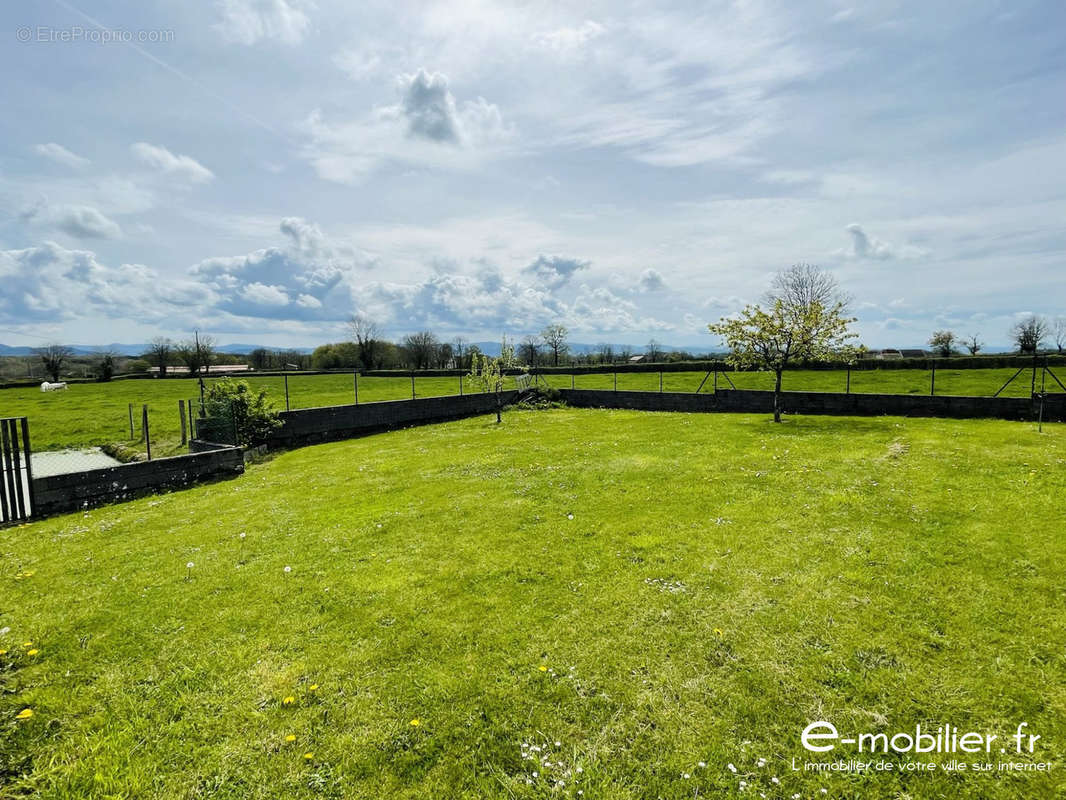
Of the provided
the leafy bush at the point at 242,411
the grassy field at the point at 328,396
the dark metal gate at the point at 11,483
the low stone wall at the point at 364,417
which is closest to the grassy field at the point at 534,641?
the dark metal gate at the point at 11,483

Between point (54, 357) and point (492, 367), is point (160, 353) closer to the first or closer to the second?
point (54, 357)

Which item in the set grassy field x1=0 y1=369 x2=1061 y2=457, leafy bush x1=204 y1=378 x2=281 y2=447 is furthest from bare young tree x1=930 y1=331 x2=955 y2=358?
leafy bush x1=204 y1=378 x2=281 y2=447

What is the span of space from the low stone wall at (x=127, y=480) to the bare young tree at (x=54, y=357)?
64.7m

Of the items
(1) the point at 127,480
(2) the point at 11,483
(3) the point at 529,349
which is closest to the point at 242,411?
(1) the point at 127,480

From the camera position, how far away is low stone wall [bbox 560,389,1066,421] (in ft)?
51.3

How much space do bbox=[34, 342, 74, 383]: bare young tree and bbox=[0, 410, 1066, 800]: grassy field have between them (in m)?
71.4

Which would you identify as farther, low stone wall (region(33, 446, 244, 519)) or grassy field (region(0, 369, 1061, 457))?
grassy field (region(0, 369, 1061, 457))

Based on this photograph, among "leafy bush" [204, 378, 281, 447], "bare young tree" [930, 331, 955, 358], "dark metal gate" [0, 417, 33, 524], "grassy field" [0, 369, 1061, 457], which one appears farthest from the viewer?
"bare young tree" [930, 331, 955, 358]

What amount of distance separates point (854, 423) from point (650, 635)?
49.7ft

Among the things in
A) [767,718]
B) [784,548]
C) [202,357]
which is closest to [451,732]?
[767,718]

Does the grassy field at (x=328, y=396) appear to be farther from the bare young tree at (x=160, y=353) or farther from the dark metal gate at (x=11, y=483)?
the bare young tree at (x=160, y=353)

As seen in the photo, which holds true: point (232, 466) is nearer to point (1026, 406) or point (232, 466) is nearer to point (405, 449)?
point (405, 449)

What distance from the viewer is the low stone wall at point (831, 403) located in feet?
51.3

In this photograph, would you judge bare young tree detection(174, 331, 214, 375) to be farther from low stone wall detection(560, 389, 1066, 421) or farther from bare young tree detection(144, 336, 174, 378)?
low stone wall detection(560, 389, 1066, 421)
